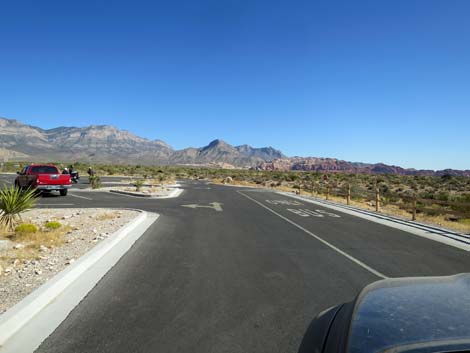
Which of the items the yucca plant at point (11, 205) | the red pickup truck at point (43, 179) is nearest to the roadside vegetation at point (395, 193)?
the red pickup truck at point (43, 179)

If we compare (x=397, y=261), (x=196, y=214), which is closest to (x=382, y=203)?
(x=196, y=214)

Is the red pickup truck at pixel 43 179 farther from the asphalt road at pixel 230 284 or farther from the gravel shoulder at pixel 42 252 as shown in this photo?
the asphalt road at pixel 230 284

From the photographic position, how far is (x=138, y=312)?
17.1 feet

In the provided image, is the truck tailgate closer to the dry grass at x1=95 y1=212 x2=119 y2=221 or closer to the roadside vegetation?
the roadside vegetation

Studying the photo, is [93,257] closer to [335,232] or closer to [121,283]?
[121,283]

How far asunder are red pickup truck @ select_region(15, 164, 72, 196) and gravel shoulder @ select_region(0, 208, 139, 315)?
1025 cm

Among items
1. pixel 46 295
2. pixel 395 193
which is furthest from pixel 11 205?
pixel 395 193

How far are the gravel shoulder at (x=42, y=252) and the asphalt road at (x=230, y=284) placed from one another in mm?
962

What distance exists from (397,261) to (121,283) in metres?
5.94

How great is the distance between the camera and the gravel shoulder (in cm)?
598

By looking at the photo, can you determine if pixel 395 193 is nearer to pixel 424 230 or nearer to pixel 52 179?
pixel 424 230

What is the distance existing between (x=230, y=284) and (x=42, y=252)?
14.1ft

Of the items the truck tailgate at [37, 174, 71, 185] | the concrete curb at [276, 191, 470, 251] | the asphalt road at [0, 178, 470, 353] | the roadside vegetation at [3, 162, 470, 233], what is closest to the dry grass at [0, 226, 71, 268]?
the asphalt road at [0, 178, 470, 353]

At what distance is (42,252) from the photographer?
8.28 metres
